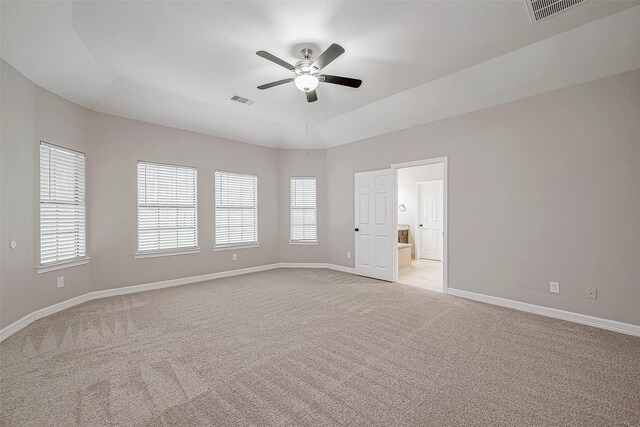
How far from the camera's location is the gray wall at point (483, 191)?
10.2ft

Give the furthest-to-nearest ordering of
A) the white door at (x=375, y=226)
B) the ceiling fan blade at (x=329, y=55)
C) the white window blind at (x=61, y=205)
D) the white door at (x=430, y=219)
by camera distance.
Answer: the white door at (x=430, y=219)
the white door at (x=375, y=226)
the white window blind at (x=61, y=205)
the ceiling fan blade at (x=329, y=55)

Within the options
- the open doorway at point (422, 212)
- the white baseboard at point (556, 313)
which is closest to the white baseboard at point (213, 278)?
the white baseboard at point (556, 313)

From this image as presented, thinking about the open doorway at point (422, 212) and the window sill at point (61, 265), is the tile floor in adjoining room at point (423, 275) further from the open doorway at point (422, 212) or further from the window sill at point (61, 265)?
the window sill at point (61, 265)

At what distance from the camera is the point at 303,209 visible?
6719mm

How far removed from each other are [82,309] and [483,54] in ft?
19.9

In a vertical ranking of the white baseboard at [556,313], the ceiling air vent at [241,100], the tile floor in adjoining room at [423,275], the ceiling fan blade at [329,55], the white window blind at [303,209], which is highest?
the ceiling air vent at [241,100]

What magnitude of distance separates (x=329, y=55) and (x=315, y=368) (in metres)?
2.86

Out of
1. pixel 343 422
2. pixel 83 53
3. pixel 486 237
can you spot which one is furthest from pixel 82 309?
pixel 486 237

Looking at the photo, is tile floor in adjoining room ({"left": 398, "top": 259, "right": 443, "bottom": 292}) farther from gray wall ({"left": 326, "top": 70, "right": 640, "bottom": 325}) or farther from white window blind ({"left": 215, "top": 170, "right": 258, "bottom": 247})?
white window blind ({"left": 215, "top": 170, "right": 258, "bottom": 247})

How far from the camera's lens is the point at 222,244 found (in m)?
5.80

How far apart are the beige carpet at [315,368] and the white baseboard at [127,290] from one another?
127mm

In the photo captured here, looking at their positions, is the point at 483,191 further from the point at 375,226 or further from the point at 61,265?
the point at 61,265

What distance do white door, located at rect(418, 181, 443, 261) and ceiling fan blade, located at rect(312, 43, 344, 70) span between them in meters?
6.24

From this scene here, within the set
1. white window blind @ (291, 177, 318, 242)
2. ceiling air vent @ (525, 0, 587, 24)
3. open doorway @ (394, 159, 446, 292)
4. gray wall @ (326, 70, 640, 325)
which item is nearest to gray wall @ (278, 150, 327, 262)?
white window blind @ (291, 177, 318, 242)
